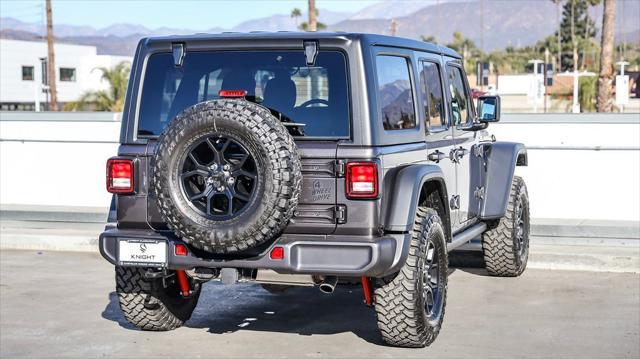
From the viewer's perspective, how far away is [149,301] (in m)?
7.56

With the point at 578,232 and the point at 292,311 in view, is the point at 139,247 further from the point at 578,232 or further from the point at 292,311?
the point at 578,232

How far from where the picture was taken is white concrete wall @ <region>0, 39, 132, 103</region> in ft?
296

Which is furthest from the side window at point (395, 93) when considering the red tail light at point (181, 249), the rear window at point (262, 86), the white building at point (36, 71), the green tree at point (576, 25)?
the green tree at point (576, 25)

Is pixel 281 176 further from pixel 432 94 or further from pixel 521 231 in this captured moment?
pixel 521 231

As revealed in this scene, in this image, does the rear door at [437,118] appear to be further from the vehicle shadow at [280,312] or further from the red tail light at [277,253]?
the red tail light at [277,253]

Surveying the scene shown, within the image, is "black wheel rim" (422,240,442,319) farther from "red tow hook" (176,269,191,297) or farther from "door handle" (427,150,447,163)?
"red tow hook" (176,269,191,297)

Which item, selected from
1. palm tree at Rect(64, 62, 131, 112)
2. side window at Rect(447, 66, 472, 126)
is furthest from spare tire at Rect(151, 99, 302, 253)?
palm tree at Rect(64, 62, 131, 112)

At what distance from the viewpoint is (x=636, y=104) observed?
72.7 metres

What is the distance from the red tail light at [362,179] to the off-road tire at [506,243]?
3519 millimetres

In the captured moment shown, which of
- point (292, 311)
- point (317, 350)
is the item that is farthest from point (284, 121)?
point (292, 311)

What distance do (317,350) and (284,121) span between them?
1.58m

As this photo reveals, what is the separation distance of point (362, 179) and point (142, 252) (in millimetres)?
1526

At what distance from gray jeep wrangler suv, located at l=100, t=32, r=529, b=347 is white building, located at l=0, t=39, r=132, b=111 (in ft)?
255

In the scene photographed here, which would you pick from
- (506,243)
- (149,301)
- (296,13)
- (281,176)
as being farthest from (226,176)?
(296,13)
